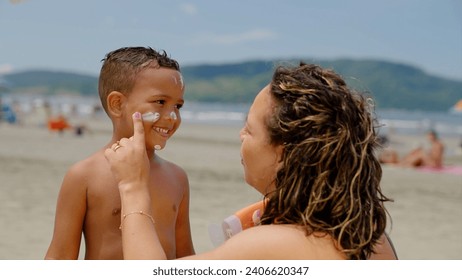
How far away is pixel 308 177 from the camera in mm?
1605

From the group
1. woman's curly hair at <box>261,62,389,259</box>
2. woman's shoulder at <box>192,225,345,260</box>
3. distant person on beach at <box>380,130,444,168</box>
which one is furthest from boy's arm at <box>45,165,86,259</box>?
distant person on beach at <box>380,130,444,168</box>

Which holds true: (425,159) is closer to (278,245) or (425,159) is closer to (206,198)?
(206,198)

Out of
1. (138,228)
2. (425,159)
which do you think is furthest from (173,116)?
(425,159)

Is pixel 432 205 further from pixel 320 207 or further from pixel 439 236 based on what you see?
pixel 320 207

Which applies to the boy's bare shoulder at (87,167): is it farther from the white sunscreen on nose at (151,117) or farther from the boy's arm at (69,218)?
the white sunscreen on nose at (151,117)

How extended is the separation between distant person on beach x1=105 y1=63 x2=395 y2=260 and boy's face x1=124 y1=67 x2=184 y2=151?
0.52m

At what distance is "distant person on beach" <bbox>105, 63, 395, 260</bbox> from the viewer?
1587mm

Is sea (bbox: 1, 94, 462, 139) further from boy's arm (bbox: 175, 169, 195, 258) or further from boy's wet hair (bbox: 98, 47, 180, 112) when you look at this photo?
boy's wet hair (bbox: 98, 47, 180, 112)

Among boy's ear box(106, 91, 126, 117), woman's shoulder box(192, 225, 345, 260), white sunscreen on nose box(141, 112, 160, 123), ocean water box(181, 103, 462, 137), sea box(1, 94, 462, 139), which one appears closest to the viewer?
woman's shoulder box(192, 225, 345, 260)

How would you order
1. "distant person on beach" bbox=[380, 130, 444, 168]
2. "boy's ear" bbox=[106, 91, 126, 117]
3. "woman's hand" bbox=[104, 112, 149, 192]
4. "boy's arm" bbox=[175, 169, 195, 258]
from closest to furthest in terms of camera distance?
"woman's hand" bbox=[104, 112, 149, 192], "boy's ear" bbox=[106, 91, 126, 117], "boy's arm" bbox=[175, 169, 195, 258], "distant person on beach" bbox=[380, 130, 444, 168]

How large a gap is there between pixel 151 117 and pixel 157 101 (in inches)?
3.7

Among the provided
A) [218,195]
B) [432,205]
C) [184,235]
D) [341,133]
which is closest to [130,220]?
[341,133]

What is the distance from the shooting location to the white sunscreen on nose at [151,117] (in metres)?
2.17

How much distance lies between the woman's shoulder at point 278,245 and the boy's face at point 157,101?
0.70 m
